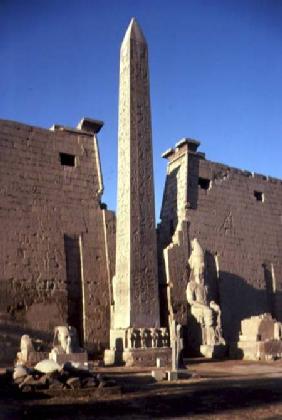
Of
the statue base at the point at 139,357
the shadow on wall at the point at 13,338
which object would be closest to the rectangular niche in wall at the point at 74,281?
the shadow on wall at the point at 13,338

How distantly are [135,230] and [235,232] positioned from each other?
4839mm

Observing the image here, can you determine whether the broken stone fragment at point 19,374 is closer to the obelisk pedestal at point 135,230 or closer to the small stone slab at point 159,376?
the small stone slab at point 159,376

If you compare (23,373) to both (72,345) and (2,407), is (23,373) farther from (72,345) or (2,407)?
(72,345)

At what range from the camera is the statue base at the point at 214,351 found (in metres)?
12.1

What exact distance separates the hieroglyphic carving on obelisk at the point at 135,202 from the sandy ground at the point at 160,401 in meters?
3.52

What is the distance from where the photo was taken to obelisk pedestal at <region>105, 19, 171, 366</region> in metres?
10.6

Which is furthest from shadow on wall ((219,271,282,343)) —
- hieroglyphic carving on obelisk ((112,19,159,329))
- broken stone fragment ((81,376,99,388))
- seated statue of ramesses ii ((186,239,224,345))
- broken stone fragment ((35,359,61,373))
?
broken stone fragment ((81,376,99,388))

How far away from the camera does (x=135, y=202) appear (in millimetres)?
11438

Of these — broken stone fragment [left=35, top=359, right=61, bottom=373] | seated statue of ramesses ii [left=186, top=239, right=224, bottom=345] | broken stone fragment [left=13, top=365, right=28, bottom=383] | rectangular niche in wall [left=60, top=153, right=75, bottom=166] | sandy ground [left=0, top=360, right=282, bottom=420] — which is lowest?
sandy ground [left=0, top=360, right=282, bottom=420]

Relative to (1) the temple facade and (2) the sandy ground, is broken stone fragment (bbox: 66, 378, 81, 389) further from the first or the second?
(1) the temple facade

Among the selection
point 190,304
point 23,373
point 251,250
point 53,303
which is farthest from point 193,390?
point 251,250

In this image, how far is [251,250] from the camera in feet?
50.2

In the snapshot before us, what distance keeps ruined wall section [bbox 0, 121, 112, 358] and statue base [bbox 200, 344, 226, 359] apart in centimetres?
248

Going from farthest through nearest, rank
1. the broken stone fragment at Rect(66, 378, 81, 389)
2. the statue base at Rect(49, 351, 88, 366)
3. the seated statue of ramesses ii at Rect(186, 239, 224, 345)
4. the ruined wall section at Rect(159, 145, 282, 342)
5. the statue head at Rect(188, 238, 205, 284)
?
the ruined wall section at Rect(159, 145, 282, 342)
the statue head at Rect(188, 238, 205, 284)
the seated statue of ramesses ii at Rect(186, 239, 224, 345)
the statue base at Rect(49, 351, 88, 366)
the broken stone fragment at Rect(66, 378, 81, 389)
